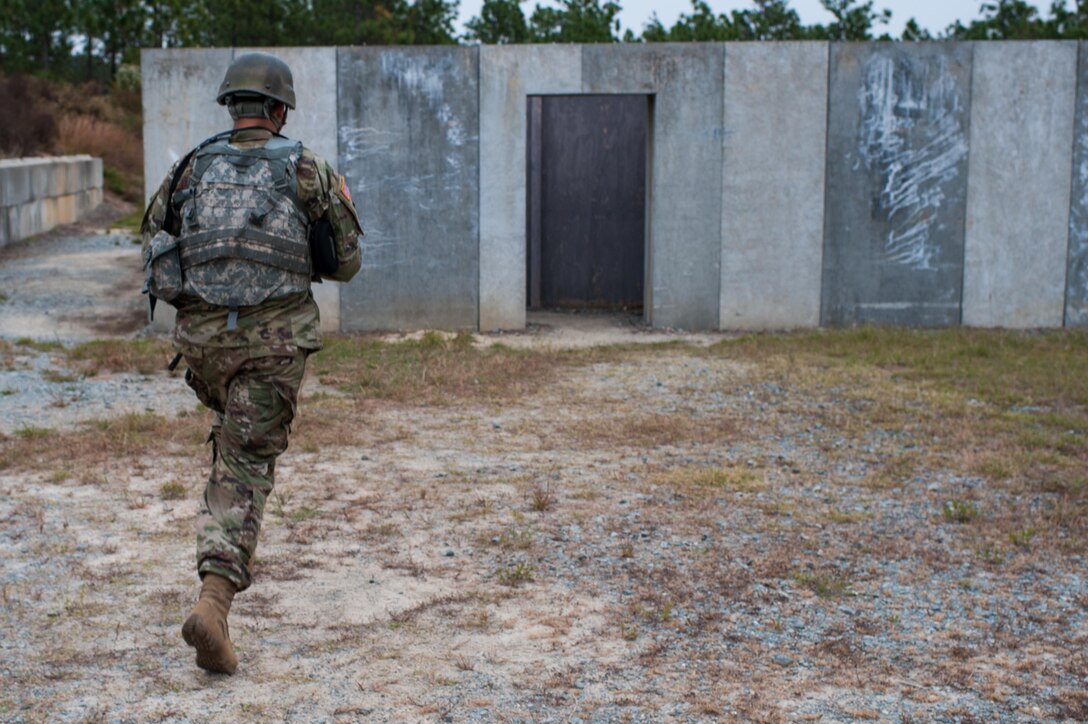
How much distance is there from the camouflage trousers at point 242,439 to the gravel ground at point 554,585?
0.40m

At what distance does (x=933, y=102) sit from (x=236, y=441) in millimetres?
9129

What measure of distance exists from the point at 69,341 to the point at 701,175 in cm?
559

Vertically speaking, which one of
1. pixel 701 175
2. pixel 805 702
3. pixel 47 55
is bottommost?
pixel 805 702

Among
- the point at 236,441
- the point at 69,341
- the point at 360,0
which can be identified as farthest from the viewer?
the point at 360,0

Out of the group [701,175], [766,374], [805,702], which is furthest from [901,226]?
[805,702]

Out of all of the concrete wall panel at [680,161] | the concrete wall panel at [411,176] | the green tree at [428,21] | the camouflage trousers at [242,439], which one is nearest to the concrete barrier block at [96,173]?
the green tree at [428,21]

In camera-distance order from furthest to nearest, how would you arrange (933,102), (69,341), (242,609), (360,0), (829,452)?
(360,0) → (933,102) → (69,341) → (829,452) → (242,609)

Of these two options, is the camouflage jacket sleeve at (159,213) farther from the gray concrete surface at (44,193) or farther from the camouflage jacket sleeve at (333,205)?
the gray concrete surface at (44,193)

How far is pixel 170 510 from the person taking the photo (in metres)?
5.68

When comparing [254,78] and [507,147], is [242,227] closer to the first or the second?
[254,78]

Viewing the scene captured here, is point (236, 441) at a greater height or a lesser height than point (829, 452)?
greater

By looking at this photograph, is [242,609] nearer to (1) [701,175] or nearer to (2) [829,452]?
(2) [829,452]

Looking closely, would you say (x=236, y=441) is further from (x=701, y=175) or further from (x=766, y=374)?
(x=701, y=175)

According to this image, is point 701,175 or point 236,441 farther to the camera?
point 701,175
